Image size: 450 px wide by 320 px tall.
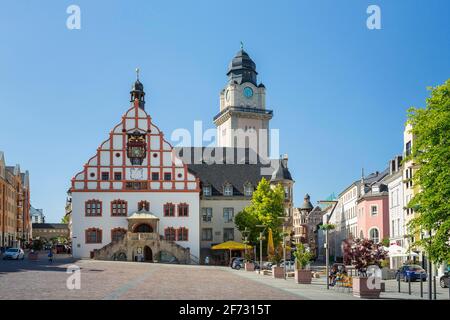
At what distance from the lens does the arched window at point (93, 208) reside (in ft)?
262

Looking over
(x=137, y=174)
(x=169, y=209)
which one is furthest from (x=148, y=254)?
(x=137, y=174)

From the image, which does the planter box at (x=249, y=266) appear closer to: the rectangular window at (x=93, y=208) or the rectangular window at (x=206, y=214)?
the rectangular window at (x=93, y=208)

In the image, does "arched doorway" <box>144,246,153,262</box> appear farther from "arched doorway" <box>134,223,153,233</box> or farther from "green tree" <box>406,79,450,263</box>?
"green tree" <box>406,79,450,263</box>

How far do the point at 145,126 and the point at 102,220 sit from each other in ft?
40.1

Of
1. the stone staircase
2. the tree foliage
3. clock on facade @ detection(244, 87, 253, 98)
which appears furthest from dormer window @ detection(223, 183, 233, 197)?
the tree foliage

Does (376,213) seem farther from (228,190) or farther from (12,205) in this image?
(12,205)

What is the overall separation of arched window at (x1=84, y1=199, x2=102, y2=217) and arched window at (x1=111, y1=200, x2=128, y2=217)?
152 centimetres

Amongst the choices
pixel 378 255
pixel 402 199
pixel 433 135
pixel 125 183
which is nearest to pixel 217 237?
pixel 125 183

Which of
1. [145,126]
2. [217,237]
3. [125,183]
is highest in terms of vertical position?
[145,126]

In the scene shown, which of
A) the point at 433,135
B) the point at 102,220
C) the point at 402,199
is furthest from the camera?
the point at 102,220

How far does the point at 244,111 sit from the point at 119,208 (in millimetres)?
51600

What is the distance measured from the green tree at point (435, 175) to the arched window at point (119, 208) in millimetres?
52040
